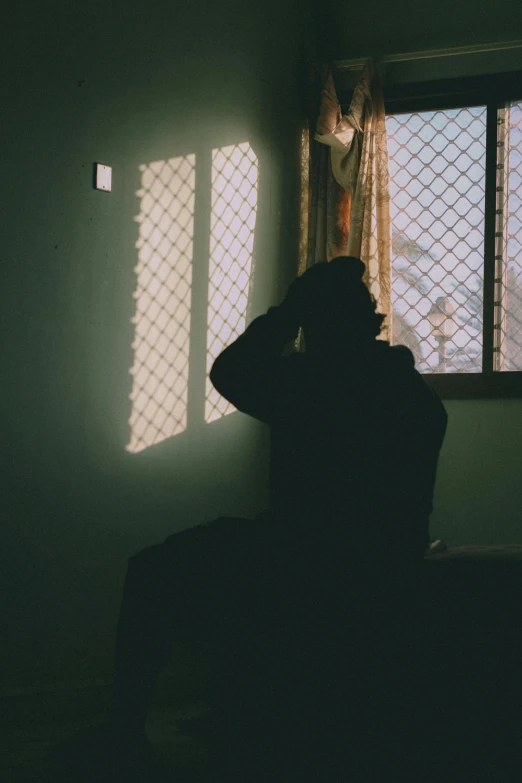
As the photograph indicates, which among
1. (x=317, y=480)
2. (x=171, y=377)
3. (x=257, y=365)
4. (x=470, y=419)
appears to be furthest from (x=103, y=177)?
(x=470, y=419)

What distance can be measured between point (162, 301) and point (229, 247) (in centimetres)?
49

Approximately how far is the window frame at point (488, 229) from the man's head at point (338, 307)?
1.64 meters

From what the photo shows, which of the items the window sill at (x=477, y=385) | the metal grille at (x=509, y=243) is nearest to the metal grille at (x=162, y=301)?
the window sill at (x=477, y=385)

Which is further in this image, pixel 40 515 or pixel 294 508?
pixel 40 515

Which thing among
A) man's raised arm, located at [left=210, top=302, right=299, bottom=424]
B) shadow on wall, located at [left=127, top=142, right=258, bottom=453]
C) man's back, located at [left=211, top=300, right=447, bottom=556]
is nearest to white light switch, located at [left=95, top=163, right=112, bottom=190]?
shadow on wall, located at [left=127, top=142, right=258, bottom=453]

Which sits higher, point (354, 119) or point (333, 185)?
point (354, 119)

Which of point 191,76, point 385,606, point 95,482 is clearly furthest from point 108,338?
point 385,606

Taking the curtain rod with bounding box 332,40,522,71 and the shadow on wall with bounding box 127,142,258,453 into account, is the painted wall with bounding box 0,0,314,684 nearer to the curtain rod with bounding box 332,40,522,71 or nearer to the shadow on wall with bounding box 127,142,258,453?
the shadow on wall with bounding box 127,142,258,453

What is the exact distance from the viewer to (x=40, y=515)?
6.93 feet

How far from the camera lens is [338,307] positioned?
1649 mm

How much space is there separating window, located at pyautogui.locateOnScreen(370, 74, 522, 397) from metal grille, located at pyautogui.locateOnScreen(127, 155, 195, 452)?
3.46 feet

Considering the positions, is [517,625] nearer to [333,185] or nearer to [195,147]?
[195,147]

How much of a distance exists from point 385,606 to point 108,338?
1284 millimetres

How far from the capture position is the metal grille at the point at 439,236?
3.24m
